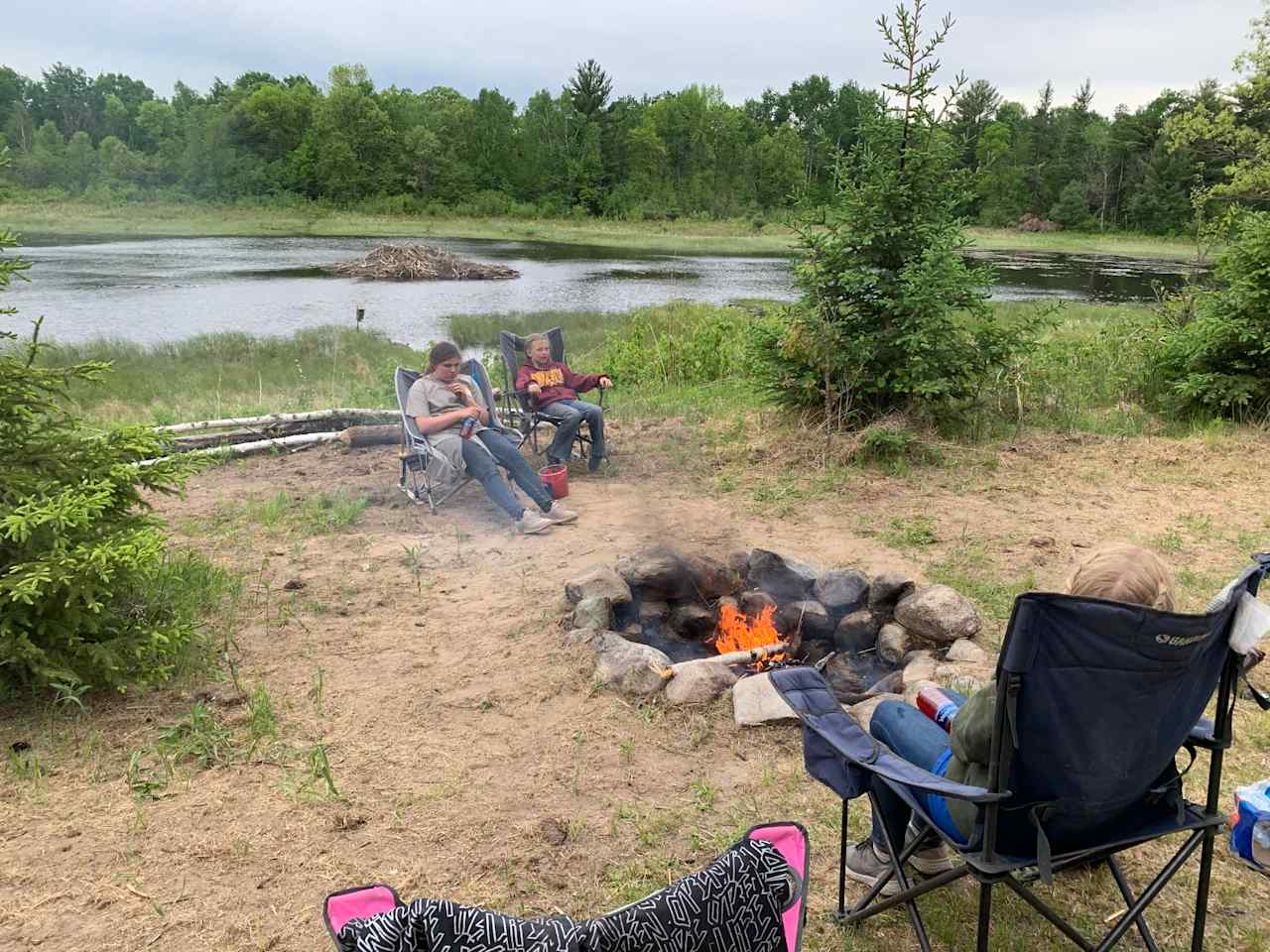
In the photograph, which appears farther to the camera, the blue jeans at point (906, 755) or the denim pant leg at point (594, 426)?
the denim pant leg at point (594, 426)

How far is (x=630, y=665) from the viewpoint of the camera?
144 inches

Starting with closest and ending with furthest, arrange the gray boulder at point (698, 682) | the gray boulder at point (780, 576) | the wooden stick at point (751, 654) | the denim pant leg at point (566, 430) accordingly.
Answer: the gray boulder at point (698, 682)
the wooden stick at point (751, 654)
the gray boulder at point (780, 576)
the denim pant leg at point (566, 430)

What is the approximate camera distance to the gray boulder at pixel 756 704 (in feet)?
11.0

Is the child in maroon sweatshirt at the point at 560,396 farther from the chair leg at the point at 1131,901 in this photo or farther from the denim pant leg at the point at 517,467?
the chair leg at the point at 1131,901

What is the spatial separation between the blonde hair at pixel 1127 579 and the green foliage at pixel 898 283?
4.76m

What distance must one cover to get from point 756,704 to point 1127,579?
1.60m

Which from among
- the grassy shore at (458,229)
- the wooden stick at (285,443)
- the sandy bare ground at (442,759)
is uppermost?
the grassy shore at (458,229)

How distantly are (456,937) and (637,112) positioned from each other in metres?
81.5

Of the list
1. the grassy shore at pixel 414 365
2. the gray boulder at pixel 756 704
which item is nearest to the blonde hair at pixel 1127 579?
the gray boulder at pixel 756 704

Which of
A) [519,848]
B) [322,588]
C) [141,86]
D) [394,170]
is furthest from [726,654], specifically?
[141,86]

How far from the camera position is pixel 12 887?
8.13ft

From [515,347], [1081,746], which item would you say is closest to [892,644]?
[1081,746]

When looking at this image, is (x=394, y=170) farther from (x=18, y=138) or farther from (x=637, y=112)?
(x=18, y=138)

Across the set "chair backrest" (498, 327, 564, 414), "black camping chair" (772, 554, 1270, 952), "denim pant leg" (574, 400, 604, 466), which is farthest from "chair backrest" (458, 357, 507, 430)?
"black camping chair" (772, 554, 1270, 952)
